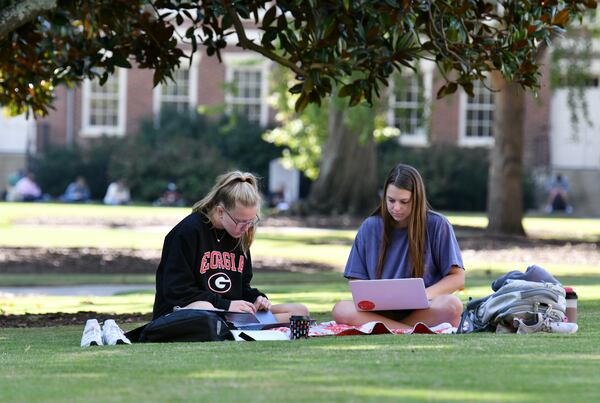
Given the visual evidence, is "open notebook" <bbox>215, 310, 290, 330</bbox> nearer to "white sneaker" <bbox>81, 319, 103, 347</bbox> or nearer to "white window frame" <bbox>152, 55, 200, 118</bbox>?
"white sneaker" <bbox>81, 319, 103, 347</bbox>

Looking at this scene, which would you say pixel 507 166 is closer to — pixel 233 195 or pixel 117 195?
pixel 233 195

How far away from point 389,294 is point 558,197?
34.7 m

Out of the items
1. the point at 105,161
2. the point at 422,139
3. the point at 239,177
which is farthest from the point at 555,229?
the point at 239,177

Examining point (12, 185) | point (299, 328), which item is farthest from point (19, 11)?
point (12, 185)

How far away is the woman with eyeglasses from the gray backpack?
155 cm

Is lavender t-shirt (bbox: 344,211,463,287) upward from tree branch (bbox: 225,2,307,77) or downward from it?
downward

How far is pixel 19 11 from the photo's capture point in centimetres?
1022

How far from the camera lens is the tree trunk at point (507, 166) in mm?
25328

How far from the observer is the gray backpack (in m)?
8.30

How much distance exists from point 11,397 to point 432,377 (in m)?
1.89

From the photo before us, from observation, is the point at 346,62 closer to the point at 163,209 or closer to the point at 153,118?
the point at 163,209

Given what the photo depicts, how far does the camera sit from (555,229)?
30625 mm

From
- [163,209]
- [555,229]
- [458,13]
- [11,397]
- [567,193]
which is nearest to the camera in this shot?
[11,397]

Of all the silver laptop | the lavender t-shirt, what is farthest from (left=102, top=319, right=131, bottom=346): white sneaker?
the lavender t-shirt
